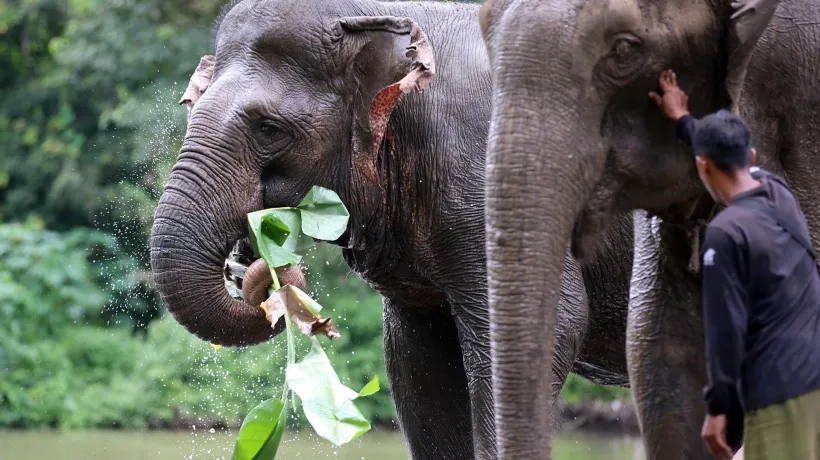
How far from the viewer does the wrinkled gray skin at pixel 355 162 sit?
17.8ft

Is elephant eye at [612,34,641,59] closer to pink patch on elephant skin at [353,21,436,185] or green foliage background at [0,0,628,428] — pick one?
pink patch on elephant skin at [353,21,436,185]

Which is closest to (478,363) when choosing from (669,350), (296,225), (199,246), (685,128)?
(296,225)

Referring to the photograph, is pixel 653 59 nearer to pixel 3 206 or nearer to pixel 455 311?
pixel 455 311

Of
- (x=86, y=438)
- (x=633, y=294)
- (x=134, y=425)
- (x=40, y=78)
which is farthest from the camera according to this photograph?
(x=40, y=78)

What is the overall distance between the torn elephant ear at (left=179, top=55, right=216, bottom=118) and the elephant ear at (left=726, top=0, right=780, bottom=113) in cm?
243

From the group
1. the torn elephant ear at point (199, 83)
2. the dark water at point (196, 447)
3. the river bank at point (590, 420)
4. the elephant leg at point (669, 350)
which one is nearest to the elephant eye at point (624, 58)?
the elephant leg at point (669, 350)

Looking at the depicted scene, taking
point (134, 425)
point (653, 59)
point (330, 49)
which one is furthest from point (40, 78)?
point (653, 59)

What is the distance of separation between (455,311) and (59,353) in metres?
10.5

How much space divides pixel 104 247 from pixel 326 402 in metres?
12.9

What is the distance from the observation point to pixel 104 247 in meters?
17.5

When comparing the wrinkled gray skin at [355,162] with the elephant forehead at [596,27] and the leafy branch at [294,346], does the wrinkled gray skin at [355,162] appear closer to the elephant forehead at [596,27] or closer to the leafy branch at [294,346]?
the leafy branch at [294,346]

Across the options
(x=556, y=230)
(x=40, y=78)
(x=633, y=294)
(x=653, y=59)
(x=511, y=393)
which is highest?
(x=653, y=59)

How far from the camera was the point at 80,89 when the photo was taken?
1878cm

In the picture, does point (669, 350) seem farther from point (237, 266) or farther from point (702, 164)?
point (237, 266)
